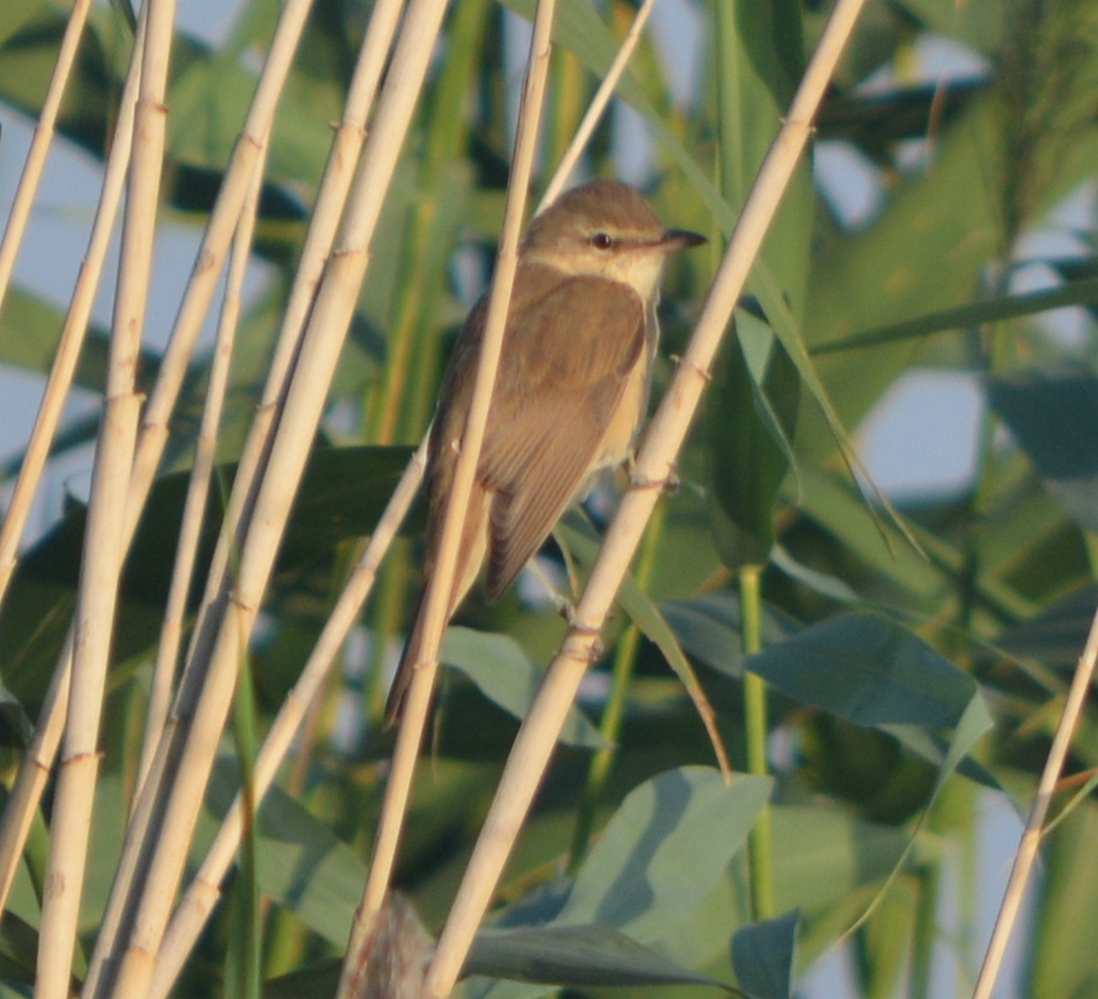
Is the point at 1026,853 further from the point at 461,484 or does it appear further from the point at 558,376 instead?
the point at 558,376

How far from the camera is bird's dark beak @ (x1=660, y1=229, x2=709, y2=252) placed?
9.37ft

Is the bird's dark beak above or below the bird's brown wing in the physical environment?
above

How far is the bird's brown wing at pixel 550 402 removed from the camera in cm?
253

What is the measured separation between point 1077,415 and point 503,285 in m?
1.33

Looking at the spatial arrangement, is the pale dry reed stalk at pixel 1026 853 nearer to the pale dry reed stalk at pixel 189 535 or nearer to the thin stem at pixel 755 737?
the thin stem at pixel 755 737

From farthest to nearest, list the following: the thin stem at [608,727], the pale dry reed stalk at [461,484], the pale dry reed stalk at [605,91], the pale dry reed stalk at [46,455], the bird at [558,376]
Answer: the bird at [558,376] → the thin stem at [608,727] → the pale dry reed stalk at [605,91] → the pale dry reed stalk at [46,455] → the pale dry reed stalk at [461,484]

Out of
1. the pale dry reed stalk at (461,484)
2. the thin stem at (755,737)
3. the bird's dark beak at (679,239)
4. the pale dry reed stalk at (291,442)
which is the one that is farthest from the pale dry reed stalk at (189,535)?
the bird's dark beak at (679,239)

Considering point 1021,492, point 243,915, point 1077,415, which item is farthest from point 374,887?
point 1021,492

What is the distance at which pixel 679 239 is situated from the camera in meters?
2.92

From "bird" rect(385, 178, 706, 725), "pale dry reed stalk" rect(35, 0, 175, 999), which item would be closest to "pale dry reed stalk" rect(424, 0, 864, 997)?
"pale dry reed stalk" rect(35, 0, 175, 999)

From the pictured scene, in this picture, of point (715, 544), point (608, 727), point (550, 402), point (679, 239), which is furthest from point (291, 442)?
Answer: point (679, 239)

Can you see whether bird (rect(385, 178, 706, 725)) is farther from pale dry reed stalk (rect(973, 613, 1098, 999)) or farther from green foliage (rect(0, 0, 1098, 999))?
pale dry reed stalk (rect(973, 613, 1098, 999))

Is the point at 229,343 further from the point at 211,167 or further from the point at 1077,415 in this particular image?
the point at 1077,415

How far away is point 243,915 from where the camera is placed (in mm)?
1351
